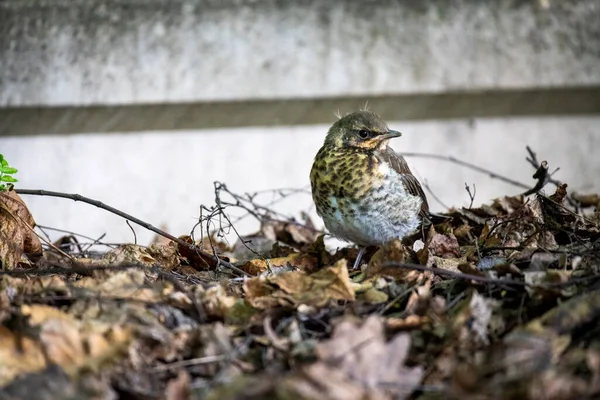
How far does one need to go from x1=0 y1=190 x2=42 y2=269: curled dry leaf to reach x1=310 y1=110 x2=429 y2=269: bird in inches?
43.3

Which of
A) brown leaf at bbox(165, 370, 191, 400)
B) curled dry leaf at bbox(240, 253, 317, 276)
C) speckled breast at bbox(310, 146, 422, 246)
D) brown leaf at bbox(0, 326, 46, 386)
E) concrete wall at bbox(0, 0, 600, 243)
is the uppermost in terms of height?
concrete wall at bbox(0, 0, 600, 243)

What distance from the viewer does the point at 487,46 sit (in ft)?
13.9

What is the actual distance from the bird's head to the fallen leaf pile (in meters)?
0.75

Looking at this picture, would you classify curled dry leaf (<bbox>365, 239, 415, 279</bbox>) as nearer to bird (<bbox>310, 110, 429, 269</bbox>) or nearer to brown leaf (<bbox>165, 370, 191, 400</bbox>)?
bird (<bbox>310, 110, 429, 269</bbox>)

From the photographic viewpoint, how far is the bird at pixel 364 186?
9.52 ft

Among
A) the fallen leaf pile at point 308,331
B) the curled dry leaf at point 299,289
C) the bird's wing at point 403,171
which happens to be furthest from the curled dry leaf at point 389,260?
the bird's wing at point 403,171

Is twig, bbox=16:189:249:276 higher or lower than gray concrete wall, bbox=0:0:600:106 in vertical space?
lower

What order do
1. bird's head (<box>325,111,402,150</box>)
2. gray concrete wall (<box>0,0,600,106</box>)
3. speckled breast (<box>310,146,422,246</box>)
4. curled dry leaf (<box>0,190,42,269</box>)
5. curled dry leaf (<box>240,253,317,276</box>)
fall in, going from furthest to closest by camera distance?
gray concrete wall (<box>0,0,600,106</box>), bird's head (<box>325,111,402,150</box>), speckled breast (<box>310,146,422,246</box>), curled dry leaf (<box>240,253,317,276</box>), curled dry leaf (<box>0,190,42,269</box>)

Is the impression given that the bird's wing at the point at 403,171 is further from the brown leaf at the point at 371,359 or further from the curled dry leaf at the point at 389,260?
the brown leaf at the point at 371,359

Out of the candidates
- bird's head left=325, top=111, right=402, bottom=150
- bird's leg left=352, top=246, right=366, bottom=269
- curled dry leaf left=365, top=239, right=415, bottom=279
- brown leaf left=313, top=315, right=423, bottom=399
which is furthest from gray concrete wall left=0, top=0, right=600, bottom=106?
brown leaf left=313, top=315, right=423, bottom=399

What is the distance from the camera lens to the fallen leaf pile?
1.42m

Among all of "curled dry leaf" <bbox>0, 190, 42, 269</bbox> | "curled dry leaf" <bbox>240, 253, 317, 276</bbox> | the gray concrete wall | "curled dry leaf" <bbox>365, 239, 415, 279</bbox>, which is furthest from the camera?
the gray concrete wall

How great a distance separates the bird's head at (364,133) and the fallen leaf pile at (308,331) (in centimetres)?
75

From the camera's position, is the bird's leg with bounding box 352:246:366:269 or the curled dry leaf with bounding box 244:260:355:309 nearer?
the curled dry leaf with bounding box 244:260:355:309
